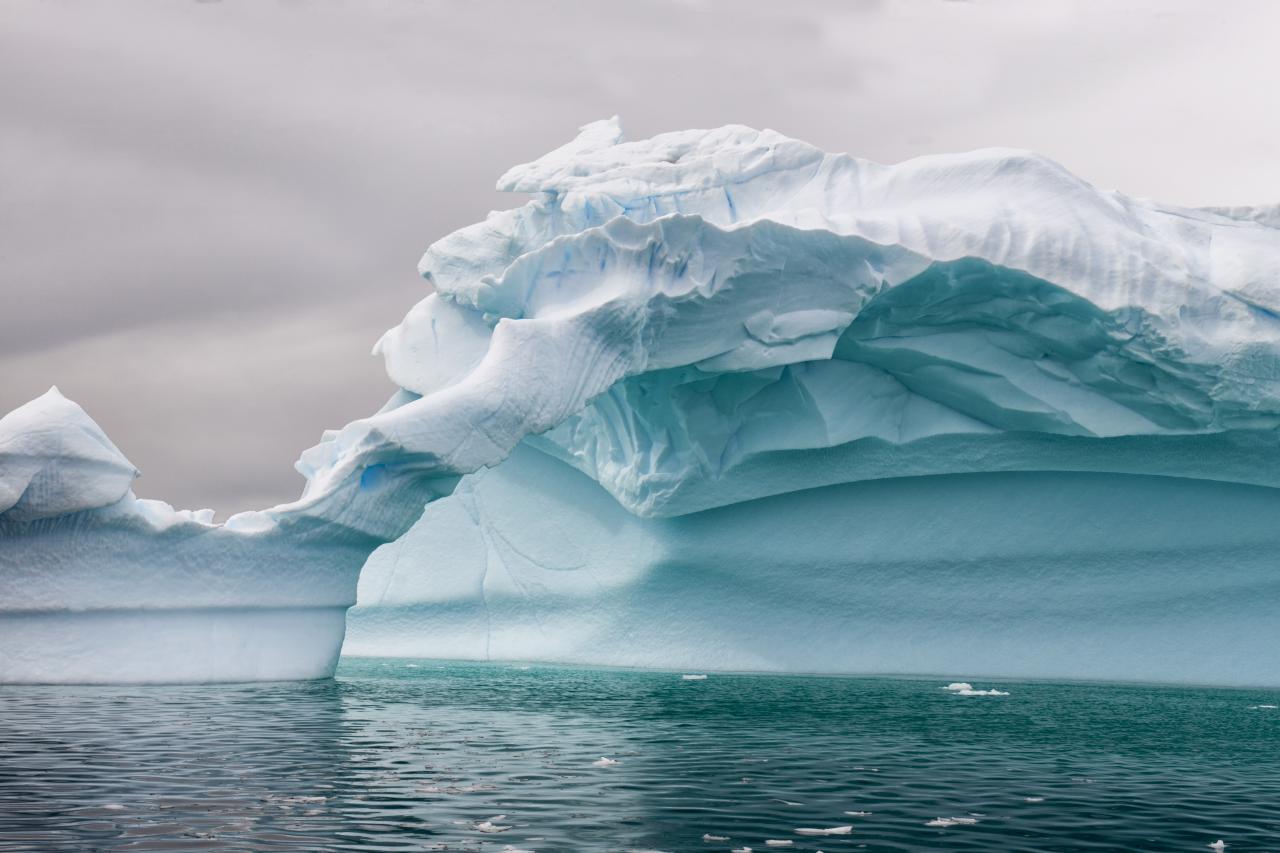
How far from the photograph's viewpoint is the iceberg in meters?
11.2

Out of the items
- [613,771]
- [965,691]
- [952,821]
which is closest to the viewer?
[952,821]

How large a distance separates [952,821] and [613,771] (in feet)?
5.87

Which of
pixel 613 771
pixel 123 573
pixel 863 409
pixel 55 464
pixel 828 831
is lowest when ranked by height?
pixel 828 831

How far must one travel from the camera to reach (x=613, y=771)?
21.9 ft

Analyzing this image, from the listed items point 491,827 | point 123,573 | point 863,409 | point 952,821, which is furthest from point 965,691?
point 491,827

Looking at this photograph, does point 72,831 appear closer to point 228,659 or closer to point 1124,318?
point 228,659

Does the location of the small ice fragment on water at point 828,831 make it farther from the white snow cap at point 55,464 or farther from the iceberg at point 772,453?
the white snow cap at point 55,464

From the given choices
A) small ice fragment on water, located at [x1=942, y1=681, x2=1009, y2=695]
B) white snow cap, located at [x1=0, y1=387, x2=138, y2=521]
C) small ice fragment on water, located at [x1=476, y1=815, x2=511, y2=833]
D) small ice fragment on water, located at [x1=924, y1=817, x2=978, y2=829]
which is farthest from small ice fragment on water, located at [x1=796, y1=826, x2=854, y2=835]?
white snow cap, located at [x1=0, y1=387, x2=138, y2=521]

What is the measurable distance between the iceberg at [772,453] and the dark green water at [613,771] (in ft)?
4.48

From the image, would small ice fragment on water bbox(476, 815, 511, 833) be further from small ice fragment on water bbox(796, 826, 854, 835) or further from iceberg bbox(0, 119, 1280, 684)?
iceberg bbox(0, 119, 1280, 684)

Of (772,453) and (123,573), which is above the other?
(772,453)

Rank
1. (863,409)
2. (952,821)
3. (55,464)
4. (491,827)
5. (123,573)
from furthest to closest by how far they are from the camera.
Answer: (863,409) < (123,573) < (55,464) < (952,821) < (491,827)

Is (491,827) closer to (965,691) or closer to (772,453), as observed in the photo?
(965,691)

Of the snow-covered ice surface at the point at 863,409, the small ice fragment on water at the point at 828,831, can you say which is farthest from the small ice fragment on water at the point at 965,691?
the small ice fragment on water at the point at 828,831
